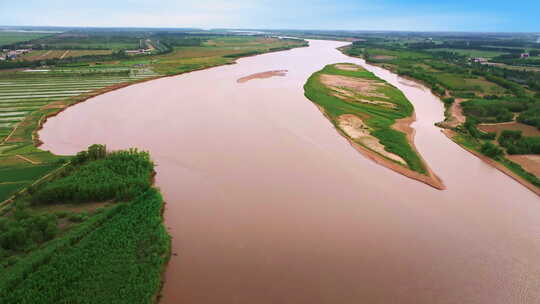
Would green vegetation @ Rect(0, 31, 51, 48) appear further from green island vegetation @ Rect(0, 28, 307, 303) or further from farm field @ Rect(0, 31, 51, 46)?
green island vegetation @ Rect(0, 28, 307, 303)

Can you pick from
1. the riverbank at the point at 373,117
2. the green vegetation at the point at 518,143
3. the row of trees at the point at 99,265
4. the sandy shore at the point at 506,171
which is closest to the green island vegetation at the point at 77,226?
the row of trees at the point at 99,265

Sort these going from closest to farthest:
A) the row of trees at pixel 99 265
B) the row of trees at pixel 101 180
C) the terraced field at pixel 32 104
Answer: the row of trees at pixel 99 265 → the row of trees at pixel 101 180 → the terraced field at pixel 32 104

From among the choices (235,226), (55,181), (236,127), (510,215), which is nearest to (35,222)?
(55,181)

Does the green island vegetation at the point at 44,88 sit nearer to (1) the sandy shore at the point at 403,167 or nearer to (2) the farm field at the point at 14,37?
(1) the sandy shore at the point at 403,167

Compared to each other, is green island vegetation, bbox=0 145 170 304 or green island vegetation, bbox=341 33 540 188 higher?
green island vegetation, bbox=341 33 540 188

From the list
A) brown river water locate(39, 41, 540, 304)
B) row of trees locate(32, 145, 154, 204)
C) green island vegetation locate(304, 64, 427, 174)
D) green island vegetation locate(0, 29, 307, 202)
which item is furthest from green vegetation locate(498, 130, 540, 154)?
green island vegetation locate(0, 29, 307, 202)

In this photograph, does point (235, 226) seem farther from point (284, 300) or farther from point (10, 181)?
point (10, 181)

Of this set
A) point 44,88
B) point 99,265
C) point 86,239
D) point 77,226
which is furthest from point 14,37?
point 99,265
